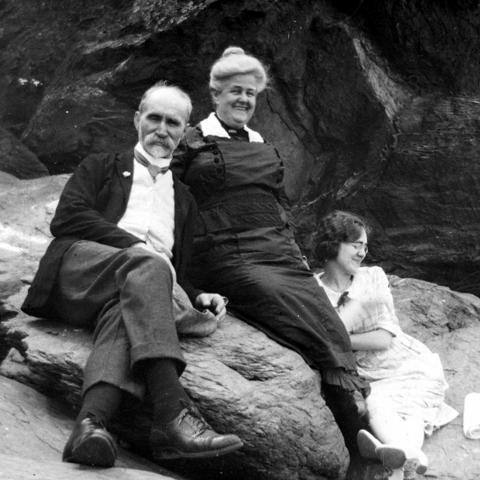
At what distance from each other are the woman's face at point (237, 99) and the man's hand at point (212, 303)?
3.91 ft

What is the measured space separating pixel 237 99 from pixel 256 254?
3.22 feet

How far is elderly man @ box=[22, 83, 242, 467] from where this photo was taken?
360 centimetres

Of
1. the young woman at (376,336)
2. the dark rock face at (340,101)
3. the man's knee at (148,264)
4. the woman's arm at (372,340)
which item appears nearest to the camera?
the man's knee at (148,264)

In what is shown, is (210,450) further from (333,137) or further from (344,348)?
(333,137)

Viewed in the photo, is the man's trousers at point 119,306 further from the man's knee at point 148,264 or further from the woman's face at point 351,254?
the woman's face at point 351,254

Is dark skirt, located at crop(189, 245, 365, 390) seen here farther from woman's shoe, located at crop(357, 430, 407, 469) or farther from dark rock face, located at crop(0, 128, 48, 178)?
dark rock face, located at crop(0, 128, 48, 178)

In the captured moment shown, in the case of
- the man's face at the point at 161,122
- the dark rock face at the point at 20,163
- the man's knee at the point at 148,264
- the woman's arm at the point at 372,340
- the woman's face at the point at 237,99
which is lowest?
the woman's arm at the point at 372,340

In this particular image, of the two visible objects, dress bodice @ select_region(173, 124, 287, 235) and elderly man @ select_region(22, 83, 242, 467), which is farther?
dress bodice @ select_region(173, 124, 287, 235)

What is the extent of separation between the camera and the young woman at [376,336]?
4945mm

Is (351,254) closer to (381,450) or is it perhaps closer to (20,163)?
(381,450)

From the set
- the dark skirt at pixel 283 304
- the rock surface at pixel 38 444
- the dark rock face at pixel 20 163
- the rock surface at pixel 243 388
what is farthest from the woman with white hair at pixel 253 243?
the dark rock face at pixel 20 163

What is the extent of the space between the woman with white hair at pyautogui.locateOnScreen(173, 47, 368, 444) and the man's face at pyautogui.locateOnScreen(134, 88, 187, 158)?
38 cm

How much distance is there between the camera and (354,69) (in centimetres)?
690

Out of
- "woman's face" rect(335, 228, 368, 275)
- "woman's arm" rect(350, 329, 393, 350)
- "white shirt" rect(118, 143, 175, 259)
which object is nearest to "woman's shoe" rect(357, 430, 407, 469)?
"woman's arm" rect(350, 329, 393, 350)
